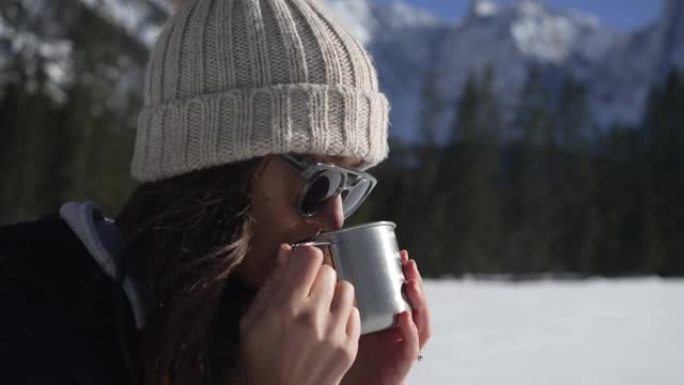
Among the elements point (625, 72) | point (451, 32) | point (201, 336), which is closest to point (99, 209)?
point (201, 336)

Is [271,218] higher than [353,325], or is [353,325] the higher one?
[271,218]

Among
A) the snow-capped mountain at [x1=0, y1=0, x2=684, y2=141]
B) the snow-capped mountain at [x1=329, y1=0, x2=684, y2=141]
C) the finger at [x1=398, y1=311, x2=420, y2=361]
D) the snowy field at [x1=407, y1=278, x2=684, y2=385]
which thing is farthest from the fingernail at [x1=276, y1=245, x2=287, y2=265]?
the snow-capped mountain at [x1=329, y1=0, x2=684, y2=141]

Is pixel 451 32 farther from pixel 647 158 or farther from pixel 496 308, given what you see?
pixel 496 308

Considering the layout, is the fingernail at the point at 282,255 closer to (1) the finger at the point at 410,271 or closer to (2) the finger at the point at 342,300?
(2) the finger at the point at 342,300

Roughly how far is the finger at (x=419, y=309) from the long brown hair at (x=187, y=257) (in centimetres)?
29

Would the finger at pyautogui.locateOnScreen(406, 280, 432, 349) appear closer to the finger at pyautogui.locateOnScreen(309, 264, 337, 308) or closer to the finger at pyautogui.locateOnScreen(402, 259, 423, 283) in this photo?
the finger at pyautogui.locateOnScreen(402, 259, 423, 283)

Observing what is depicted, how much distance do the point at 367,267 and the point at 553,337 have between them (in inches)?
222

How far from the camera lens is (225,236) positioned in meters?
1.20

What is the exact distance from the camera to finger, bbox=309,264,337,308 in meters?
1.07

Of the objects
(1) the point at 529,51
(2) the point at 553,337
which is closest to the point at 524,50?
(1) the point at 529,51

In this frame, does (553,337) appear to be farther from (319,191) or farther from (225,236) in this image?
(225,236)

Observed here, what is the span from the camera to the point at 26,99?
1767 cm

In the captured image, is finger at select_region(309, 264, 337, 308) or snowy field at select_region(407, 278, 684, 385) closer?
finger at select_region(309, 264, 337, 308)

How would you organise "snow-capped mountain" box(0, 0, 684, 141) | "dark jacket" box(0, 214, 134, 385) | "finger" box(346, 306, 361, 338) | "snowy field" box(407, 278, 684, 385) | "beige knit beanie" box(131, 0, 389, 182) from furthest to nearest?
"snow-capped mountain" box(0, 0, 684, 141), "snowy field" box(407, 278, 684, 385), "beige knit beanie" box(131, 0, 389, 182), "finger" box(346, 306, 361, 338), "dark jacket" box(0, 214, 134, 385)
